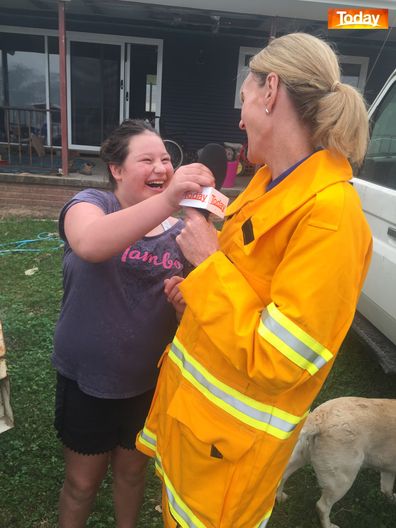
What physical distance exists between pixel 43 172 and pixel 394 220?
286 inches

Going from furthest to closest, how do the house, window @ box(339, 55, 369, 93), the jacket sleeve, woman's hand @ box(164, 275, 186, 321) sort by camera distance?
window @ box(339, 55, 369, 93) → the house → woman's hand @ box(164, 275, 186, 321) → the jacket sleeve

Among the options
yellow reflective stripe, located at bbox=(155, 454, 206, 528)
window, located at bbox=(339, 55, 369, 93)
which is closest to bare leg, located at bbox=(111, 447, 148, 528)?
yellow reflective stripe, located at bbox=(155, 454, 206, 528)

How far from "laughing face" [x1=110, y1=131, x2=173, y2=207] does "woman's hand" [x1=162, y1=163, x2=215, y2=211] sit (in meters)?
0.38

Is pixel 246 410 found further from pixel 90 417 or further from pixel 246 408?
pixel 90 417

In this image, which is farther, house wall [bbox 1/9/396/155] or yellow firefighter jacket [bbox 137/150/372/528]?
house wall [bbox 1/9/396/155]

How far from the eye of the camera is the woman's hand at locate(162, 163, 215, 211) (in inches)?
47.6

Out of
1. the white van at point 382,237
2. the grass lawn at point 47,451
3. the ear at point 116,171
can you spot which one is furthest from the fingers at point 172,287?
the white van at point 382,237

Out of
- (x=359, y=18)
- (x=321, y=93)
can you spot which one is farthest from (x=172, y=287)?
(x=359, y=18)

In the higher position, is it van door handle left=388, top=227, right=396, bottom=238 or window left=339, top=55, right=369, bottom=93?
window left=339, top=55, right=369, bottom=93

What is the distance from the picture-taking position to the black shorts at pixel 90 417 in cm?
165

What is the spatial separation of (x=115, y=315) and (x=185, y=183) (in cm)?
60

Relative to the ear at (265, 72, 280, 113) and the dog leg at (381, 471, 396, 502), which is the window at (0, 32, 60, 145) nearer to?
the dog leg at (381, 471, 396, 502)

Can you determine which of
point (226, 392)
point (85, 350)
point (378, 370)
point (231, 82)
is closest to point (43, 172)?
point (231, 82)

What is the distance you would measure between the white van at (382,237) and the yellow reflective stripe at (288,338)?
5.92ft
